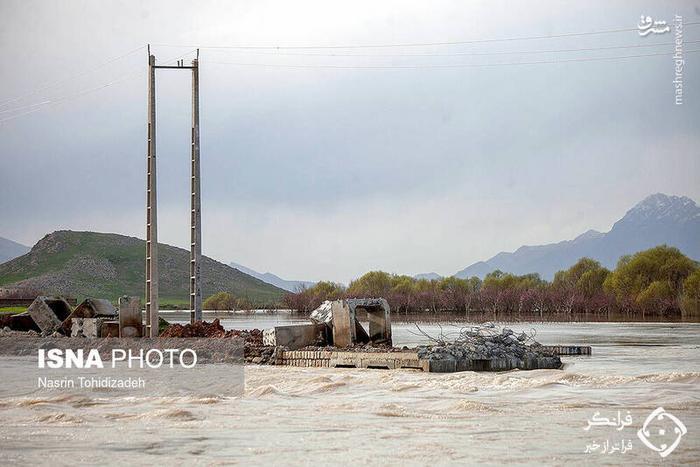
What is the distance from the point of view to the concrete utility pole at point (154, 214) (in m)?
19.8

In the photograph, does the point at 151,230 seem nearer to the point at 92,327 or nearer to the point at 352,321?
the point at 92,327

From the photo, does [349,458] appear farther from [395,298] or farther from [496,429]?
[395,298]

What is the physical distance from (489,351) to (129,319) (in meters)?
8.36

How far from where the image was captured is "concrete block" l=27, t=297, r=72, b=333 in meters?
24.9

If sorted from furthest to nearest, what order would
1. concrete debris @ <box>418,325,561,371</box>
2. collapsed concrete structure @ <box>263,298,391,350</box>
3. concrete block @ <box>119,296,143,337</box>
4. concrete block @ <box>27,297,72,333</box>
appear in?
concrete block @ <box>27,297,72,333</box> < concrete block @ <box>119,296,143,337</box> < collapsed concrete structure @ <box>263,298,391,350</box> < concrete debris @ <box>418,325,561,371</box>

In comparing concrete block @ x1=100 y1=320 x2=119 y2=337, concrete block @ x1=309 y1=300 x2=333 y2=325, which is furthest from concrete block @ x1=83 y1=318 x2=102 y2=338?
concrete block @ x1=309 y1=300 x2=333 y2=325

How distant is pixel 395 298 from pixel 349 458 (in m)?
50.2

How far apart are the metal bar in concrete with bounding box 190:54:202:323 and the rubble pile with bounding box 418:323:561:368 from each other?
240 inches

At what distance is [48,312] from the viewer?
2508 centimetres

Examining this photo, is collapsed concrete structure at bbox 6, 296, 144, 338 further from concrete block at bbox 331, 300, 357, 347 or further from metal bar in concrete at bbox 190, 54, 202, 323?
concrete block at bbox 331, 300, 357, 347

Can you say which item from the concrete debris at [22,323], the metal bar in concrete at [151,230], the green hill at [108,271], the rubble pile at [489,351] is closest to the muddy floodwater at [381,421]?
the rubble pile at [489,351]

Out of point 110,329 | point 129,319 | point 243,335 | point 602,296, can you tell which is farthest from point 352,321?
point 602,296

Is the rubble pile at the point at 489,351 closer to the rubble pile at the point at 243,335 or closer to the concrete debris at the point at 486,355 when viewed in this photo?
the concrete debris at the point at 486,355

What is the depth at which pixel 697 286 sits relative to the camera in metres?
47.3
